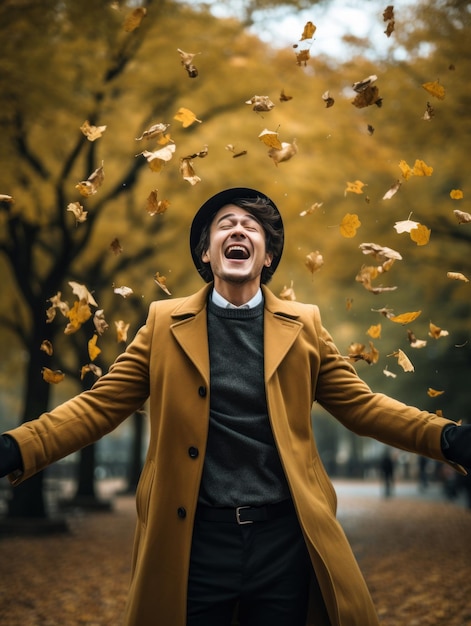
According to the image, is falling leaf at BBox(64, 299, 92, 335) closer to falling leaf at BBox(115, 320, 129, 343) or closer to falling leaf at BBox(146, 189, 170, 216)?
falling leaf at BBox(115, 320, 129, 343)

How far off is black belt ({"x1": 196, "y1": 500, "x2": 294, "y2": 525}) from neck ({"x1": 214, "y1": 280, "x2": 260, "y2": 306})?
0.73 meters

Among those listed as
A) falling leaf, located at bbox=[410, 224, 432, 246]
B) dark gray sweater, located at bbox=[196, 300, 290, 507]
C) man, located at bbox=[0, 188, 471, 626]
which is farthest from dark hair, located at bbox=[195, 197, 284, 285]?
falling leaf, located at bbox=[410, 224, 432, 246]

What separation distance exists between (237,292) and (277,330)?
0.68 feet

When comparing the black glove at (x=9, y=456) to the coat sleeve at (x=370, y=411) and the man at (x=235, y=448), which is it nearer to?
the man at (x=235, y=448)

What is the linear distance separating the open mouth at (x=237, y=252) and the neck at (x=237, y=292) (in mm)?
98

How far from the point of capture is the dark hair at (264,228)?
287 centimetres

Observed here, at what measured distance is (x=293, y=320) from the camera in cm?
276

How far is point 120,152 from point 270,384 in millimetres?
9133

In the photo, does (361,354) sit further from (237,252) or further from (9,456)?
(9,456)

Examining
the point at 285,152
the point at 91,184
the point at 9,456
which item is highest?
the point at 285,152

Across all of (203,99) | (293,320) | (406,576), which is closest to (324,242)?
(203,99)

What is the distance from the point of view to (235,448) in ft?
8.32

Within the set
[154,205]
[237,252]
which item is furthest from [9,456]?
[154,205]

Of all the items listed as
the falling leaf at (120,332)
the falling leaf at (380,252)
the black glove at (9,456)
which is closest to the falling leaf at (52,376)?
the falling leaf at (120,332)
